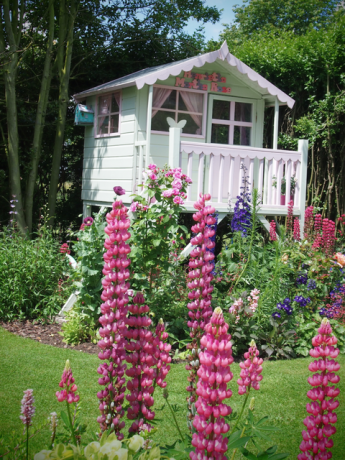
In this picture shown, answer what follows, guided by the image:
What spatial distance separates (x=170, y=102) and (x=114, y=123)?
Result: 1289 mm

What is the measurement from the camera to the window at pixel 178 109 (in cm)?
841

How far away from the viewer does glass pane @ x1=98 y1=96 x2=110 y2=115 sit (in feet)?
30.8

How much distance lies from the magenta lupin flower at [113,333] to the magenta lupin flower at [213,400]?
0.43 meters

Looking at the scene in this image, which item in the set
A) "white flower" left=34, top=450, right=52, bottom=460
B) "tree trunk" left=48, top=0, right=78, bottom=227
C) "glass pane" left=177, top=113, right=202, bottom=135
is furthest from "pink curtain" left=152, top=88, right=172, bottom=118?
"white flower" left=34, top=450, right=52, bottom=460

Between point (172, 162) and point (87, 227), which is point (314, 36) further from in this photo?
point (87, 227)

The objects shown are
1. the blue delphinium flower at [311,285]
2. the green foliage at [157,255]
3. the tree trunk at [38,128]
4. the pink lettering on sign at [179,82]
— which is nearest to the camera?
the green foliage at [157,255]

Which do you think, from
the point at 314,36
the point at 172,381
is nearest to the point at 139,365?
the point at 172,381

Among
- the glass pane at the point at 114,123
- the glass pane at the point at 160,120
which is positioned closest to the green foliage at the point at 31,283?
the glass pane at the point at 160,120

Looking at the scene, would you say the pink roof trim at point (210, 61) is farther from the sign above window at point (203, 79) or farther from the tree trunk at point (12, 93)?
the tree trunk at point (12, 93)

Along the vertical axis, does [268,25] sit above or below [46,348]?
above

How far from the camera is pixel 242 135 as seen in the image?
29.8 ft

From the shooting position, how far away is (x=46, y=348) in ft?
16.5

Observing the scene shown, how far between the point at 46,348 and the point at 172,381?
160cm

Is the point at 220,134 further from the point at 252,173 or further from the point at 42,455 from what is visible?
the point at 42,455
